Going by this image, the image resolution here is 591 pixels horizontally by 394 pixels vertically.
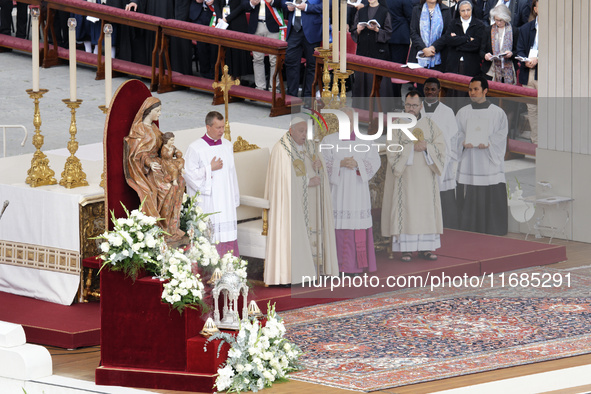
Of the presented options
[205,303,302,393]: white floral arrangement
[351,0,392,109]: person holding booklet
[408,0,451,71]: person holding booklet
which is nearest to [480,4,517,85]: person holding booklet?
[408,0,451,71]: person holding booklet

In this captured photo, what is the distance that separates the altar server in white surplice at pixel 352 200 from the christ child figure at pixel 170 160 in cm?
185

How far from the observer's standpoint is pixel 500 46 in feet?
48.2

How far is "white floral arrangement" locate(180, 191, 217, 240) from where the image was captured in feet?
30.7

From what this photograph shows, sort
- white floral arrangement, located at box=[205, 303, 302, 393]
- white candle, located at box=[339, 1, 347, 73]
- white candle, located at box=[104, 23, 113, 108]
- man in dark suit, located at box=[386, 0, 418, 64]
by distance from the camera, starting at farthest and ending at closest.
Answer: man in dark suit, located at box=[386, 0, 418, 64], white candle, located at box=[339, 1, 347, 73], white candle, located at box=[104, 23, 113, 108], white floral arrangement, located at box=[205, 303, 302, 393]

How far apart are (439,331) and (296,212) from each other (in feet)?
5.32

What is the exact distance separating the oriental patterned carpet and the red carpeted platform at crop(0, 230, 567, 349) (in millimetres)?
161

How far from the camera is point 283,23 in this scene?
16422mm

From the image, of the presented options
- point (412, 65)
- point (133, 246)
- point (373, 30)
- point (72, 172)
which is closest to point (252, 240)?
point (72, 172)

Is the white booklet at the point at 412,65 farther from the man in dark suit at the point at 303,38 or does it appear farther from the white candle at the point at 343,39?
the white candle at the point at 343,39

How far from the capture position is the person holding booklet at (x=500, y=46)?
14.7 meters

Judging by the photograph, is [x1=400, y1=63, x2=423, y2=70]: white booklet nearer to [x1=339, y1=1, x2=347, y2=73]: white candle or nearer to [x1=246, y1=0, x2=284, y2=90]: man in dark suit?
[x1=246, y1=0, x2=284, y2=90]: man in dark suit

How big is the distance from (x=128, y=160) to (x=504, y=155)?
3.94 metres

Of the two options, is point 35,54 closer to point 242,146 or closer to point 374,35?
point 242,146

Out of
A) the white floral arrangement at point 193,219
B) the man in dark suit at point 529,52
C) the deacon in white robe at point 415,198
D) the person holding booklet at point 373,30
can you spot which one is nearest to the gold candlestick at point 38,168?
the white floral arrangement at point 193,219
